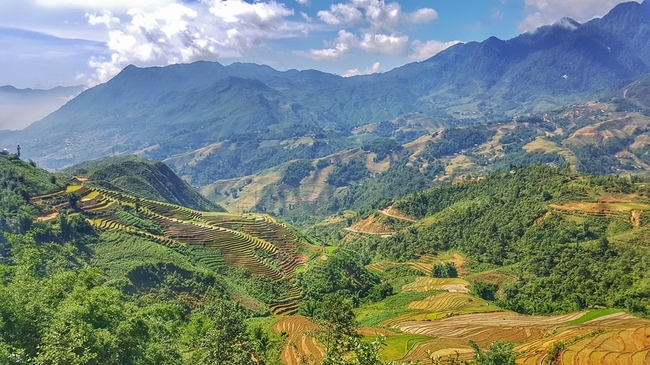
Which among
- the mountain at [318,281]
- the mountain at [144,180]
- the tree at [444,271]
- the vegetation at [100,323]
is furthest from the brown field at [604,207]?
the mountain at [144,180]

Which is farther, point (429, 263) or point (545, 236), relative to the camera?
point (429, 263)

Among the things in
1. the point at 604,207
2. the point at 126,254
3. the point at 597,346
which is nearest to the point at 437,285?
the point at 597,346

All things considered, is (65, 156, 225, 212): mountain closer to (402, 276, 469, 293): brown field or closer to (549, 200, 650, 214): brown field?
(402, 276, 469, 293): brown field

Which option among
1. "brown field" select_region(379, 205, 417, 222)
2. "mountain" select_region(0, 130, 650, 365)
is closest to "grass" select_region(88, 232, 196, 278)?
"mountain" select_region(0, 130, 650, 365)

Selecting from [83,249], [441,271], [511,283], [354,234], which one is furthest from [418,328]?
[354,234]

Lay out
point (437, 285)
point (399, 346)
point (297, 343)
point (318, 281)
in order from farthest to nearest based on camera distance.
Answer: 1. point (437, 285)
2. point (318, 281)
3. point (297, 343)
4. point (399, 346)

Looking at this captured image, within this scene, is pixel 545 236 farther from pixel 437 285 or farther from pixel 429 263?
pixel 437 285

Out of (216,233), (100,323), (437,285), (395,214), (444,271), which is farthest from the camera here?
(395,214)
